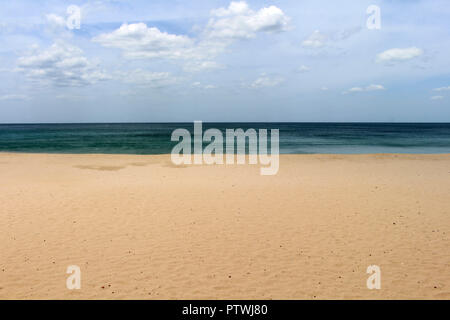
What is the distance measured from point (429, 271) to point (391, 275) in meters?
0.87

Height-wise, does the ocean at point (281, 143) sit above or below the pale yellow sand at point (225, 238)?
above

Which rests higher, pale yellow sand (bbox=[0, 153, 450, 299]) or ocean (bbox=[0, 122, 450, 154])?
ocean (bbox=[0, 122, 450, 154])

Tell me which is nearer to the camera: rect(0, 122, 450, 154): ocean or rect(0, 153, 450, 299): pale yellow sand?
rect(0, 153, 450, 299): pale yellow sand

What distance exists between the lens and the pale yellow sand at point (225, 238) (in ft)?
20.1

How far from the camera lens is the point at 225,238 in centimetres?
844

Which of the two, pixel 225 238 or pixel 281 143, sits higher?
pixel 281 143

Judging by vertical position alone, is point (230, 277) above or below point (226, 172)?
below

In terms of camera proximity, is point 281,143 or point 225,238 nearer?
point 225,238

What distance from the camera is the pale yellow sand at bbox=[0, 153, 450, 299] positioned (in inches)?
241
